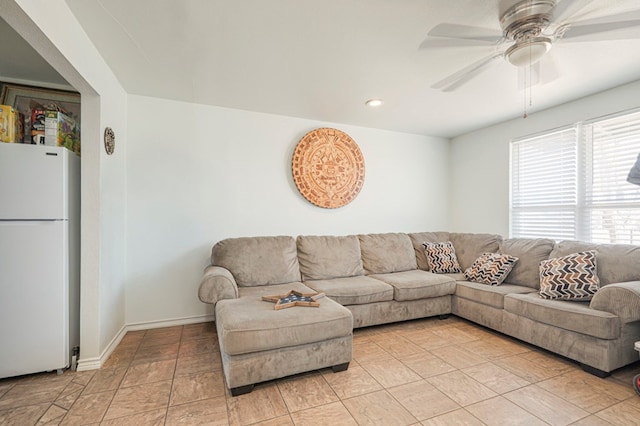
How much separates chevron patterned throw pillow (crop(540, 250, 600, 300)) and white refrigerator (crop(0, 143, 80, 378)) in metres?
3.76

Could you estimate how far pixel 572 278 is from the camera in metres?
2.30

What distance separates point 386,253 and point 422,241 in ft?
2.10

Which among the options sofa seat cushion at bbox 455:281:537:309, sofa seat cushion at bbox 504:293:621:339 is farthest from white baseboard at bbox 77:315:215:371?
sofa seat cushion at bbox 504:293:621:339

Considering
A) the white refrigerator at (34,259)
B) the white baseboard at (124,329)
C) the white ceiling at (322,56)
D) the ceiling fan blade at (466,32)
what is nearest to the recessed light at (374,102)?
the white ceiling at (322,56)

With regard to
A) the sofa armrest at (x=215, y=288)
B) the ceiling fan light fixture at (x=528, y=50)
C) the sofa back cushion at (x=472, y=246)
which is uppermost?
the ceiling fan light fixture at (x=528, y=50)

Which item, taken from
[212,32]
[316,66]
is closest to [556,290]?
[316,66]

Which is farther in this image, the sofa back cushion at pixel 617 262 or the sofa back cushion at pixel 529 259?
the sofa back cushion at pixel 529 259

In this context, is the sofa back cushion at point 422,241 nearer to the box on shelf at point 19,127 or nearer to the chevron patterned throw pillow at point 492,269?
the chevron patterned throw pillow at point 492,269

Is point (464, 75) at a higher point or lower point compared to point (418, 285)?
higher

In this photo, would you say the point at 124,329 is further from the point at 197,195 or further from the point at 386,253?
the point at 386,253

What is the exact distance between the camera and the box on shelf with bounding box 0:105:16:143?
6.37 ft

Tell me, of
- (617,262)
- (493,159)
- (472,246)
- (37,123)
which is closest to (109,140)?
(37,123)

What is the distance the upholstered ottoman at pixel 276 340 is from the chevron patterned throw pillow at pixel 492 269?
174 cm

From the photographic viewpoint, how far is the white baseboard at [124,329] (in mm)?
2059
